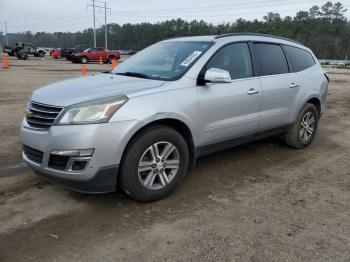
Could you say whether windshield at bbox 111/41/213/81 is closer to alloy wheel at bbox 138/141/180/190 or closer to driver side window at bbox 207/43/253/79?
driver side window at bbox 207/43/253/79

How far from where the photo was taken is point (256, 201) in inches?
158

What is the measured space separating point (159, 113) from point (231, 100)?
3.78ft

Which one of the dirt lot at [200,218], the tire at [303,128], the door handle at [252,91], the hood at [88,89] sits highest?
the hood at [88,89]

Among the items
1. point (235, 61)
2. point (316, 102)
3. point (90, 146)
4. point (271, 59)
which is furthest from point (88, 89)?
point (316, 102)

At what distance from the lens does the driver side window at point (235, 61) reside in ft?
14.6

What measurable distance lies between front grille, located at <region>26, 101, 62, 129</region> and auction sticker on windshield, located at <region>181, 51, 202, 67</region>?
1539 mm

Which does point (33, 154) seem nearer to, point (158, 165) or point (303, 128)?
point (158, 165)

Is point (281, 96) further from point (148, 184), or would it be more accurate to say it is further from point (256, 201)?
point (148, 184)

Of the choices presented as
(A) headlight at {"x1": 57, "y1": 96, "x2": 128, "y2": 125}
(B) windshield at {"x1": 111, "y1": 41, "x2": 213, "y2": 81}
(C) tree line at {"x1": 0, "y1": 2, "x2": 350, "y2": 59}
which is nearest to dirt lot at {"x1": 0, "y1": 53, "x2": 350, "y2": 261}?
(A) headlight at {"x1": 57, "y1": 96, "x2": 128, "y2": 125}

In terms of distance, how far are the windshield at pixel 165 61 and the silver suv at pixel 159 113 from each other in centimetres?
1

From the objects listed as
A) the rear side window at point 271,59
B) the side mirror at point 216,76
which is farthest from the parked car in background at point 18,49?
the side mirror at point 216,76

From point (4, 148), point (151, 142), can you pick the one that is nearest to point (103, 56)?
point (4, 148)

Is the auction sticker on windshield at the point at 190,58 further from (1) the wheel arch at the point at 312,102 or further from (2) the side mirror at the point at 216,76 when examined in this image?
(1) the wheel arch at the point at 312,102

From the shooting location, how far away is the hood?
11.7 feet
